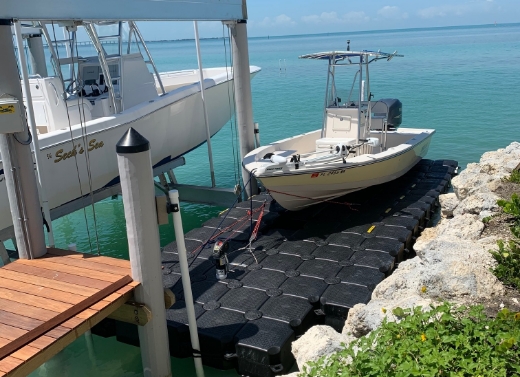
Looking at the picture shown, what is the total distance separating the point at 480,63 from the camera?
41.1 meters

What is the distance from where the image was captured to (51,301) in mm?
4223

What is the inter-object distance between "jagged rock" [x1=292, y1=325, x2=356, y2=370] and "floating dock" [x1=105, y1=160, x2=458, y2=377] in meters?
0.46

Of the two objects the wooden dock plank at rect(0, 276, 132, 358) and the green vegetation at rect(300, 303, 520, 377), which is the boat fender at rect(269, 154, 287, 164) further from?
the green vegetation at rect(300, 303, 520, 377)

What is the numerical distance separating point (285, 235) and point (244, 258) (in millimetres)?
861

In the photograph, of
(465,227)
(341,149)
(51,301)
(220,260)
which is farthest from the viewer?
(341,149)

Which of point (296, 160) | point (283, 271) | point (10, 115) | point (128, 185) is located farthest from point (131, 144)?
point (296, 160)

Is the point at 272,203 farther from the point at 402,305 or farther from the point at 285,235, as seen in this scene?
the point at 402,305

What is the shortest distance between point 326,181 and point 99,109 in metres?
3.97

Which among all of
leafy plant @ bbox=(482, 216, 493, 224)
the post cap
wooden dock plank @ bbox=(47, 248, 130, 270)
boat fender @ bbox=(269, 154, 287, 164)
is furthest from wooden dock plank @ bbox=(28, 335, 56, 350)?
leafy plant @ bbox=(482, 216, 493, 224)

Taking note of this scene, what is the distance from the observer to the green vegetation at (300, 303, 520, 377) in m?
3.01

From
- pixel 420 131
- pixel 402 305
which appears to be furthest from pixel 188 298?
pixel 420 131

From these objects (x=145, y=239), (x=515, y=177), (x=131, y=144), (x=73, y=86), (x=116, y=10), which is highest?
(x=116, y=10)

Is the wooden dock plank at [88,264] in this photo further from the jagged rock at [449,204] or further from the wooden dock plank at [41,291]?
the jagged rock at [449,204]

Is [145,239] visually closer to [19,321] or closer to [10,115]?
[19,321]
